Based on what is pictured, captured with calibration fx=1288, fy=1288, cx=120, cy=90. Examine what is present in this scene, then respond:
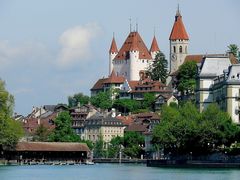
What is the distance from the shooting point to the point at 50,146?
150500 mm

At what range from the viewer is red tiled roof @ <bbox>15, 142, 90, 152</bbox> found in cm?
14800

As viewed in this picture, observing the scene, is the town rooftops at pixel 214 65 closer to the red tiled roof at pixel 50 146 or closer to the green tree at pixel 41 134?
the red tiled roof at pixel 50 146

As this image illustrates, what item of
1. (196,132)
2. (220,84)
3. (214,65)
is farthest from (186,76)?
(196,132)

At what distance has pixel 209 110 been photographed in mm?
124812

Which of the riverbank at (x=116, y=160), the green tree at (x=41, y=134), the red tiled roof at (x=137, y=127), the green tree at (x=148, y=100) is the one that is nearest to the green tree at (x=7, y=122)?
the riverbank at (x=116, y=160)

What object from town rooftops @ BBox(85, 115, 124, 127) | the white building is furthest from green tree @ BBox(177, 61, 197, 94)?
the white building

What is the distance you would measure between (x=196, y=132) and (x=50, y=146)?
32.9 metres

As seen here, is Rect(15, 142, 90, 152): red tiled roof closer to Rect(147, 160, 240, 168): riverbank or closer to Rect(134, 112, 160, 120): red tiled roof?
Rect(147, 160, 240, 168): riverbank

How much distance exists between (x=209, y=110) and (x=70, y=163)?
31.1 m

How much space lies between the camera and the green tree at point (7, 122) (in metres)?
133

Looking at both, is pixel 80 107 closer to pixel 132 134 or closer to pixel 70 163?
pixel 132 134

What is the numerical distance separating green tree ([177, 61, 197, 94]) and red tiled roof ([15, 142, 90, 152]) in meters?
27.2

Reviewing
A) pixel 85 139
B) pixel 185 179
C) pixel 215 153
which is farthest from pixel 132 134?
pixel 185 179

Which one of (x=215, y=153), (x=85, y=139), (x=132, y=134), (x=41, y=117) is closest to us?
(x=215, y=153)
